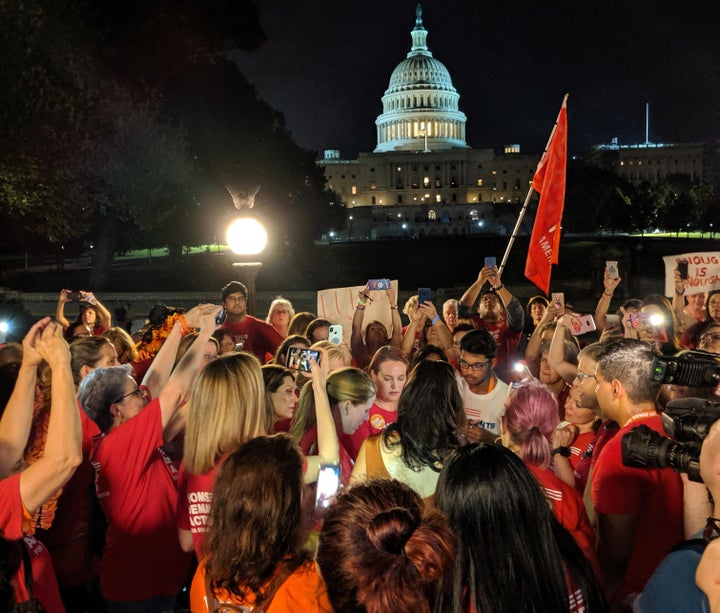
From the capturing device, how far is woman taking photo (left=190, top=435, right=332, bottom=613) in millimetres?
1902

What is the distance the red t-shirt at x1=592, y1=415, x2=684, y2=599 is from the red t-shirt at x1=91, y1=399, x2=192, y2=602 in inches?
70.6

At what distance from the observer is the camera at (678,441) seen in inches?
76.5

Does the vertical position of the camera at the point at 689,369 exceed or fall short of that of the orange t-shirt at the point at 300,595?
it exceeds it

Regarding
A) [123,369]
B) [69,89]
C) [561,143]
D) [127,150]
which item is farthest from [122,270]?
[123,369]

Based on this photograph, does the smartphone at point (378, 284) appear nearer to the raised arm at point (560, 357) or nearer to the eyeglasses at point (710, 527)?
the raised arm at point (560, 357)

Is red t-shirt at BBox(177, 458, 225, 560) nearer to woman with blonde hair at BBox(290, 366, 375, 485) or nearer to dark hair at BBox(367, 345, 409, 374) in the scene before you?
woman with blonde hair at BBox(290, 366, 375, 485)

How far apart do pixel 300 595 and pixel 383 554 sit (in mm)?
431

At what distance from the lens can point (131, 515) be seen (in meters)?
2.83

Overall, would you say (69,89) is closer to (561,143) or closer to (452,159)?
(561,143)

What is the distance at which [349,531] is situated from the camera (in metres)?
1.66

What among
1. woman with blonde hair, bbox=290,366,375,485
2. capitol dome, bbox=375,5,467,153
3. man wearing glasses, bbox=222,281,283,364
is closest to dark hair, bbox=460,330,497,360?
woman with blonde hair, bbox=290,366,375,485

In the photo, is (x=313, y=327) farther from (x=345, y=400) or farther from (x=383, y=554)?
(x=383, y=554)

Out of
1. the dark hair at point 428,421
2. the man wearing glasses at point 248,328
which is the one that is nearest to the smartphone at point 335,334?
the man wearing glasses at point 248,328

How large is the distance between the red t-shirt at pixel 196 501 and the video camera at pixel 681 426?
1.49m
